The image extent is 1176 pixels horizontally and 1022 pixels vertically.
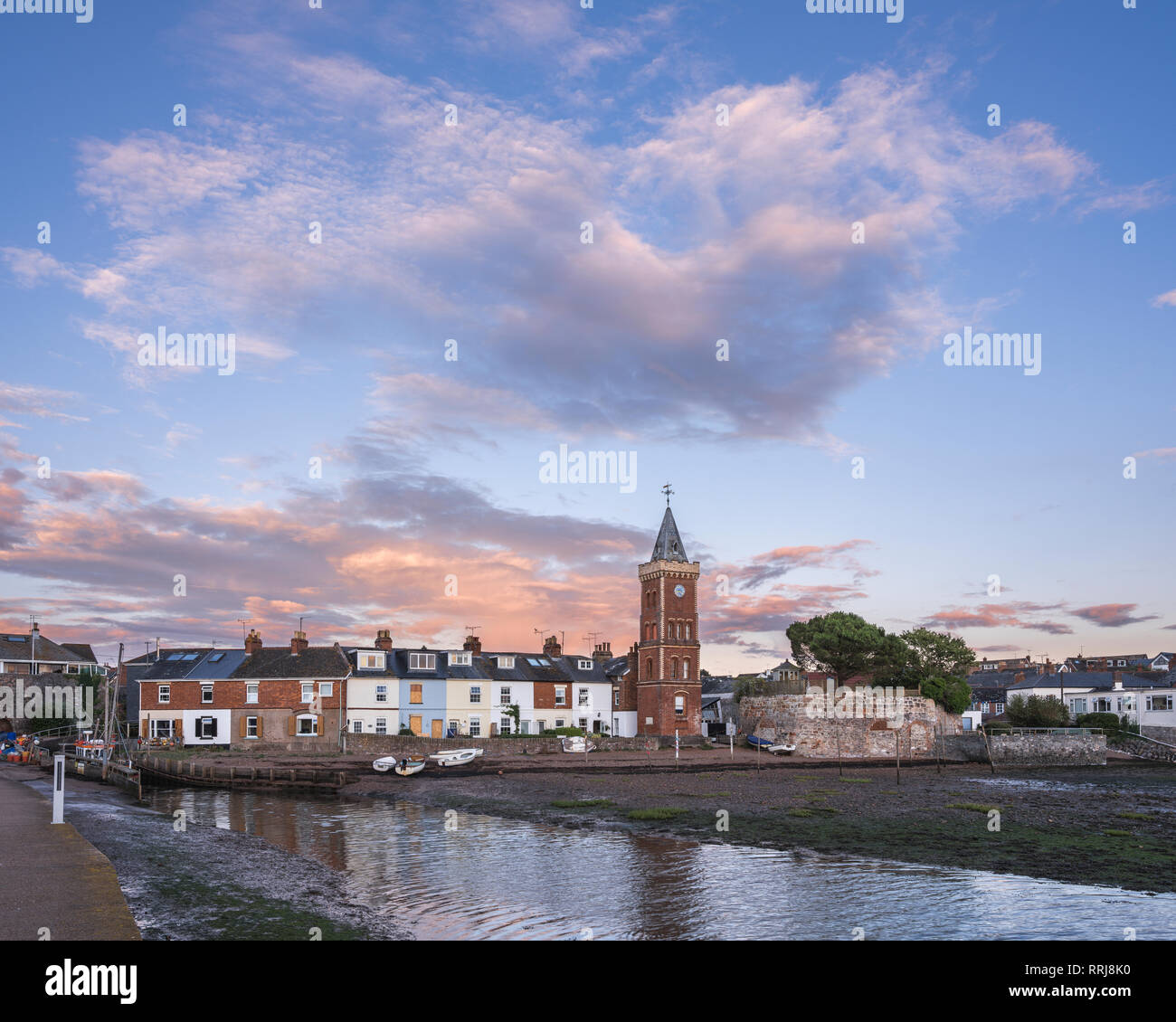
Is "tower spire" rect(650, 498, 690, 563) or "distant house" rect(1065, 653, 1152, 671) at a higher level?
"tower spire" rect(650, 498, 690, 563)

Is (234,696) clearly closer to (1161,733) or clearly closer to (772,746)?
(772,746)

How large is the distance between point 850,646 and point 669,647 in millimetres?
31761

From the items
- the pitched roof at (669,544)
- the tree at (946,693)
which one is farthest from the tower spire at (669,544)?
the tree at (946,693)

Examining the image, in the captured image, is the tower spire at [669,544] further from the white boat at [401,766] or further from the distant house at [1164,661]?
the distant house at [1164,661]

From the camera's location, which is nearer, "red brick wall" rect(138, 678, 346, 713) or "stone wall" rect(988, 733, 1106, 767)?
"red brick wall" rect(138, 678, 346, 713)

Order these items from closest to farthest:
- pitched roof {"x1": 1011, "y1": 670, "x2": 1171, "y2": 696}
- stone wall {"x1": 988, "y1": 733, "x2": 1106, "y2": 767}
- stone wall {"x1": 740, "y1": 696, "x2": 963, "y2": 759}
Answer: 1. stone wall {"x1": 988, "y1": 733, "x2": 1106, "y2": 767}
2. stone wall {"x1": 740, "y1": 696, "x2": 963, "y2": 759}
3. pitched roof {"x1": 1011, "y1": 670, "x2": 1171, "y2": 696}

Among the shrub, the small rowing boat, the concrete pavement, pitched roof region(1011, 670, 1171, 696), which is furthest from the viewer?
pitched roof region(1011, 670, 1171, 696)

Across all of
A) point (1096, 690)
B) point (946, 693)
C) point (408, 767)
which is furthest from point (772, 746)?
point (1096, 690)

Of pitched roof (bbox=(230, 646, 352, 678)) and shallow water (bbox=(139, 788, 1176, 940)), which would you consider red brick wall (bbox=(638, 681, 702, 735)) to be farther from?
shallow water (bbox=(139, 788, 1176, 940))

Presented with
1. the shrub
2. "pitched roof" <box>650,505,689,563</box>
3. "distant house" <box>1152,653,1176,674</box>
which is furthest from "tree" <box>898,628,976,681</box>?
"distant house" <box>1152,653,1176,674</box>

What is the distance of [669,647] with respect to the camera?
281 feet

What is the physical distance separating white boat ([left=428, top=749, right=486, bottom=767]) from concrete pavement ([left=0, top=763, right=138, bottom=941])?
35394 millimetres

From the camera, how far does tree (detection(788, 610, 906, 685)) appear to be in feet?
343
